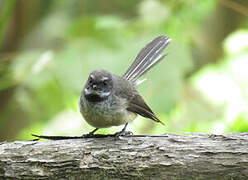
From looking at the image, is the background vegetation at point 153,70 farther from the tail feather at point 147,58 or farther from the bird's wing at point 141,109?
the bird's wing at point 141,109

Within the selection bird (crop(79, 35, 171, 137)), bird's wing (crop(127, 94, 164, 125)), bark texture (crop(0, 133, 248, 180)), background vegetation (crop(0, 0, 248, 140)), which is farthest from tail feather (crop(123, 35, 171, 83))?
bark texture (crop(0, 133, 248, 180))

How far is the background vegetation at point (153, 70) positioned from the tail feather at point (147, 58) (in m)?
0.12

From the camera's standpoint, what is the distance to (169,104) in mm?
3838

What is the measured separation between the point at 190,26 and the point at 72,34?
1.37 m

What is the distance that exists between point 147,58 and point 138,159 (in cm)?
144

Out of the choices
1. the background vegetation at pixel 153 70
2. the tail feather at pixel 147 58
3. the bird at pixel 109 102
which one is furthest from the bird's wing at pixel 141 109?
the tail feather at pixel 147 58

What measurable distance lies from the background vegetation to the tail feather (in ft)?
0.38

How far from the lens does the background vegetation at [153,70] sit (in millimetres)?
4012

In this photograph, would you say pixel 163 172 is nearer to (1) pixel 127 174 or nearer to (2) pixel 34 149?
(1) pixel 127 174

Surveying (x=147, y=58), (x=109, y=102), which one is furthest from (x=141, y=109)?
(x=147, y=58)

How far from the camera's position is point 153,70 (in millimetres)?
4137

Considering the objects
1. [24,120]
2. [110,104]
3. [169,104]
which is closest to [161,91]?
[169,104]

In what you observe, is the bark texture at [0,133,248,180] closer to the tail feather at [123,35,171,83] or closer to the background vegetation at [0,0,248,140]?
the background vegetation at [0,0,248,140]

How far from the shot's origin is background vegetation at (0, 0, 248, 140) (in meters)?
4.01
